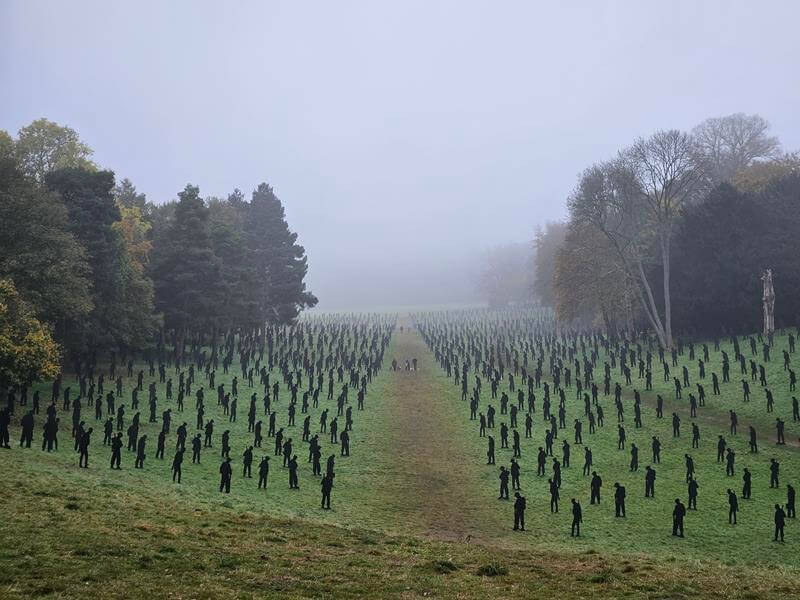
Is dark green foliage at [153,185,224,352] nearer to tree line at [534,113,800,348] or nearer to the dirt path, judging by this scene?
the dirt path

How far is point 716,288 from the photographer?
156ft

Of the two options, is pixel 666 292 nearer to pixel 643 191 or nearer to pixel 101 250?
pixel 643 191

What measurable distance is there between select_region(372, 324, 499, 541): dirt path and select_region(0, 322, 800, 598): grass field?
10cm

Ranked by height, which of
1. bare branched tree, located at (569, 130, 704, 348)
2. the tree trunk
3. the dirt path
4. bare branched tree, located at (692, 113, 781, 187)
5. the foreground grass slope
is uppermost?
bare branched tree, located at (692, 113, 781, 187)

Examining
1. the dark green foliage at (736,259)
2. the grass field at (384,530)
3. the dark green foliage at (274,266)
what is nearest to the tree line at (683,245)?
the dark green foliage at (736,259)

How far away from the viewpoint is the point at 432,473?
22.0 metres

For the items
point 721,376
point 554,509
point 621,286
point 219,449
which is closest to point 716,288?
point 621,286

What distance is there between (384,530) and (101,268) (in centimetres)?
2647

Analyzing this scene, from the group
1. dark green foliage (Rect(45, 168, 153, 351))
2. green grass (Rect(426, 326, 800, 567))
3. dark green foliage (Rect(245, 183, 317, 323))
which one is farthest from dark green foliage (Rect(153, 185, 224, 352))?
green grass (Rect(426, 326, 800, 567))

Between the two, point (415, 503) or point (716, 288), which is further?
point (716, 288)

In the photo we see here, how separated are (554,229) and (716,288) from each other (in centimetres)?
5179

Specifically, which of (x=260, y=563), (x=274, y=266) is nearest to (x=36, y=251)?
(x=260, y=563)

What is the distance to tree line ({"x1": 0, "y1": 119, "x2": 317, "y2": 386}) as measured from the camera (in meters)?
25.6

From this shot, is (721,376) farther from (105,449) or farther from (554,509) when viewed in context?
(105,449)
